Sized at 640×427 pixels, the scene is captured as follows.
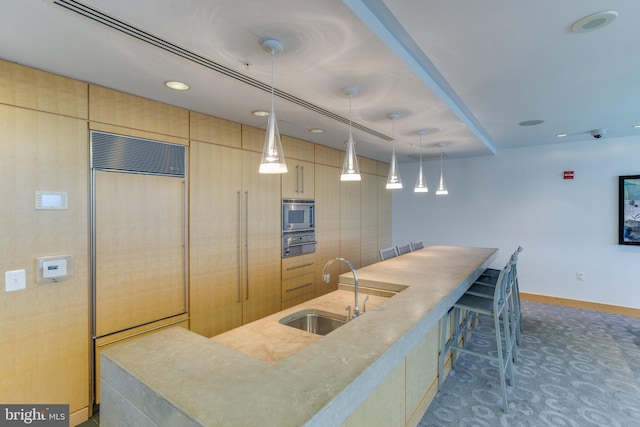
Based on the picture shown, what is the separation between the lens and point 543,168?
5020 mm

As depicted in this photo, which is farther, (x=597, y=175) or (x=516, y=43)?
(x=597, y=175)

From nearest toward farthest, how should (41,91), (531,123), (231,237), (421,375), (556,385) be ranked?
1. (41,91)
2. (421,375)
3. (556,385)
4. (231,237)
5. (531,123)

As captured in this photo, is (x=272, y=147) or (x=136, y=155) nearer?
(x=272, y=147)

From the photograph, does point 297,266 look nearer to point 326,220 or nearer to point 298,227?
point 298,227

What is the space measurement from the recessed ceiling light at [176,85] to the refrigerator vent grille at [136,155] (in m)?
0.54

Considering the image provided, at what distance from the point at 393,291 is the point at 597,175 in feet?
14.2

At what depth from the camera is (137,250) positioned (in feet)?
8.36

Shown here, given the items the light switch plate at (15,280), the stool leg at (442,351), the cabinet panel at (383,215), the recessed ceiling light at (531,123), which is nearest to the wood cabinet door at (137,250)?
the light switch plate at (15,280)

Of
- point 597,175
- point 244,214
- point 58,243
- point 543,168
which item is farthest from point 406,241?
point 58,243

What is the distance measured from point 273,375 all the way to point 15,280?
6.57 ft

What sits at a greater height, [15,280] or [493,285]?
[15,280]

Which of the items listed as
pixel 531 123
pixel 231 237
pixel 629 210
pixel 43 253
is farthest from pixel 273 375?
pixel 629 210

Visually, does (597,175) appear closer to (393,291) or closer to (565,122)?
(565,122)

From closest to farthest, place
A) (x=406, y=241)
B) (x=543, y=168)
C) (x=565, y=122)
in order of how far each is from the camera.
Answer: (x=565, y=122)
(x=543, y=168)
(x=406, y=241)
